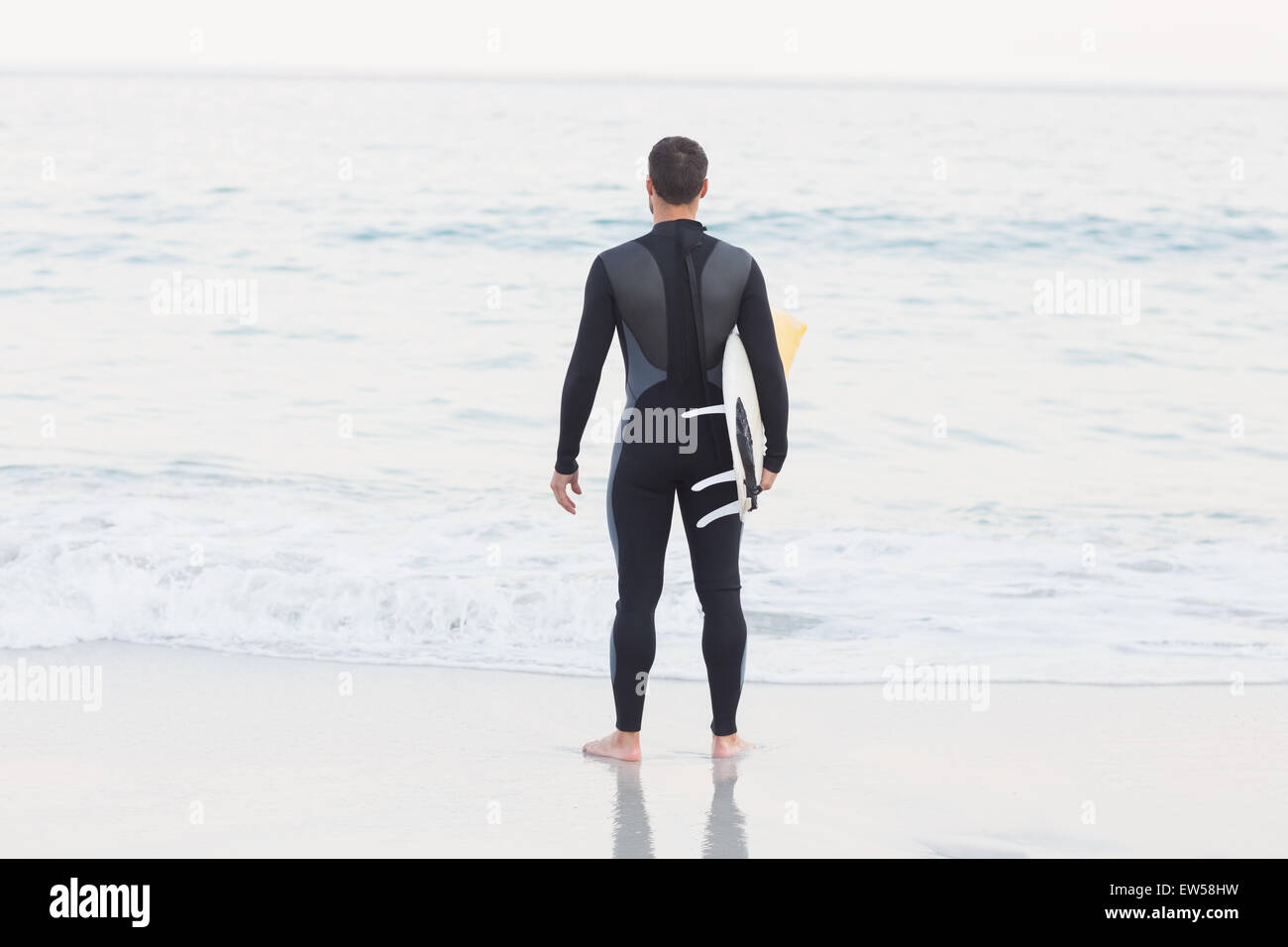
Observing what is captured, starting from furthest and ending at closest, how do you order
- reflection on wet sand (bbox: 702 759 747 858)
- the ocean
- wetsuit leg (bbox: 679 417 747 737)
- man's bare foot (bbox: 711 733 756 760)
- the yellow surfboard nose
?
the ocean, man's bare foot (bbox: 711 733 756 760), the yellow surfboard nose, wetsuit leg (bbox: 679 417 747 737), reflection on wet sand (bbox: 702 759 747 858)

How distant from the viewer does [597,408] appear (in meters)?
9.84

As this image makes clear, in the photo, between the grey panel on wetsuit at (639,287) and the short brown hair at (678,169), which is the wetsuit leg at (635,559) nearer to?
the grey panel on wetsuit at (639,287)

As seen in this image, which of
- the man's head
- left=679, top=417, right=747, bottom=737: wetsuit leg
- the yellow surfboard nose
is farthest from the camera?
the yellow surfboard nose

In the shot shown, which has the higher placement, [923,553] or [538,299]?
[538,299]

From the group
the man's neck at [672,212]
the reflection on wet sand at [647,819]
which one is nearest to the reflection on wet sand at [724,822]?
the reflection on wet sand at [647,819]

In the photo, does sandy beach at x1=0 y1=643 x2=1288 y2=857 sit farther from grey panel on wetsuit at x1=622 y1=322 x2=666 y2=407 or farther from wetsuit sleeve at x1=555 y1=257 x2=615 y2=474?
grey panel on wetsuit at x1=622 y1=322 x2=666 y2=407

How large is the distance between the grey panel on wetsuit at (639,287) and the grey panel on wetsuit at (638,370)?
5 cm

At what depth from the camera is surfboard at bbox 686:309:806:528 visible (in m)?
3.49

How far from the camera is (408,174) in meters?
22.0

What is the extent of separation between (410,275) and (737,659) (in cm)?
1203

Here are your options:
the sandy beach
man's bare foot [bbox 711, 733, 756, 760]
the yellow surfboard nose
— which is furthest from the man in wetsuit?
the sandy beach

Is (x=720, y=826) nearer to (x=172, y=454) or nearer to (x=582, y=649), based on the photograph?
(x=582, y=649)

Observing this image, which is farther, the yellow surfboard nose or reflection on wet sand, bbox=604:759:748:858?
the yellow surfboard nose

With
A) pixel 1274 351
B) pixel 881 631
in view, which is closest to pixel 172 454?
pixel 881 631
